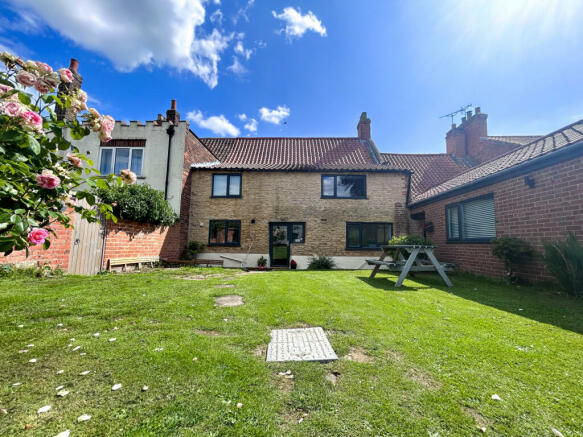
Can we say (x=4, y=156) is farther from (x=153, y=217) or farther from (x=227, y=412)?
(x=153, y=217)

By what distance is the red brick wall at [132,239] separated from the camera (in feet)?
25.4

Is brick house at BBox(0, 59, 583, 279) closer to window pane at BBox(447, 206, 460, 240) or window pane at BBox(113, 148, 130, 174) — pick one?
window pane at BBox(113, 148, 130, 174)

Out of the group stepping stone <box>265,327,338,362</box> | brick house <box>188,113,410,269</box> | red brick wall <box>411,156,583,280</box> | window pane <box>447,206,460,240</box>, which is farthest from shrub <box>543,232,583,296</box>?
brick house <box>188,113,410,269</box>

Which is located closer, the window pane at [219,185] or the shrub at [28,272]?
the shrub at [28,272]

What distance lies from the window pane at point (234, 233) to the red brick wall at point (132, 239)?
2.97 meters

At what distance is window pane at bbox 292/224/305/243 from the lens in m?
12.4

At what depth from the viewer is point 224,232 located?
41.1 ft

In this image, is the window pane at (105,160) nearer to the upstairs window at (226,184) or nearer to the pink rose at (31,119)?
the upstairs window at (226,184)

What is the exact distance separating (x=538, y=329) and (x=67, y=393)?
490 centimetres

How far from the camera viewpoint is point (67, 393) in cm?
170

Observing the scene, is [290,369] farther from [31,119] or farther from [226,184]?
[226,184]

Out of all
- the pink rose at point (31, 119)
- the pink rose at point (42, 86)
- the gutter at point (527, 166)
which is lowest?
the pink rose at point (31, 119)

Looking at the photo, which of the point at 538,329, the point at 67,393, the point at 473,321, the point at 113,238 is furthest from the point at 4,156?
the point at 113,238

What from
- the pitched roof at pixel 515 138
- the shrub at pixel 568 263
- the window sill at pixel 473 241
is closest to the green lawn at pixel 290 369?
the shrub at pixel 568 263
